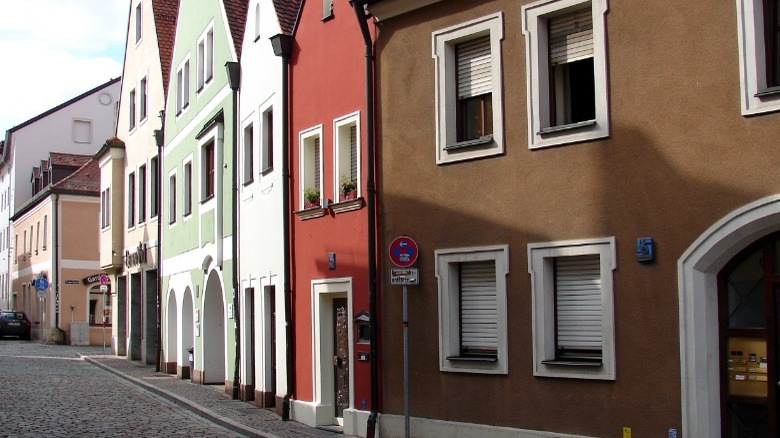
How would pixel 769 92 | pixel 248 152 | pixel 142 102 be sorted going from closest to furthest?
pixel 769 92, pixel 248 152, pixel 142 102

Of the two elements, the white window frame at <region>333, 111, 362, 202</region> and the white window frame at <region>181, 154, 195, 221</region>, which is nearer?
the white window frame at <region>333, 111, 362, 202</region>

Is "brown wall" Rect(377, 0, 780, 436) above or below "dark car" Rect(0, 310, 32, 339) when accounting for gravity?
above

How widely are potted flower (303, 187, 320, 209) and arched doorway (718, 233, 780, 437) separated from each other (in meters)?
8.33

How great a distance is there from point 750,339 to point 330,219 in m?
8.15

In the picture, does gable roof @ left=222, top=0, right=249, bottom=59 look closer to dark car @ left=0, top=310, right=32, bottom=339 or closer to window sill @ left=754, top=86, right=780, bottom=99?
window sill @ left=754, top=86, right=780, bottom=99

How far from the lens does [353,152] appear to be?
1706 cm

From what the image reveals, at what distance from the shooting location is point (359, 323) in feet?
53.5

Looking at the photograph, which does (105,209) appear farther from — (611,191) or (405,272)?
(611,191)

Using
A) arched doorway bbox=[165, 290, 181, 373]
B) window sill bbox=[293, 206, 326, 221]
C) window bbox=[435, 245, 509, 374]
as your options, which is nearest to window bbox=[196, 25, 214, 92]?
arched doorway bbox=[165, 290, 181, 373]

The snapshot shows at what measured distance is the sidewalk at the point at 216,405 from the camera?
1684 cm

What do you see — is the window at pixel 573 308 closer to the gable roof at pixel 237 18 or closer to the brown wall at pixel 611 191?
the brown wall at pixel 611 191

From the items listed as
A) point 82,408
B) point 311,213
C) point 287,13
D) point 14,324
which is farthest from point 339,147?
point 14,324

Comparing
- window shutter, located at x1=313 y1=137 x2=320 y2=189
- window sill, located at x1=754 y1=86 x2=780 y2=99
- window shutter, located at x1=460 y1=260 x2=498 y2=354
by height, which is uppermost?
window shutter, located at x1=313 y1=137 x2=320 y2=189

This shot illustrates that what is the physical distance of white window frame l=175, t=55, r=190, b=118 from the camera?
28641 millimetres
